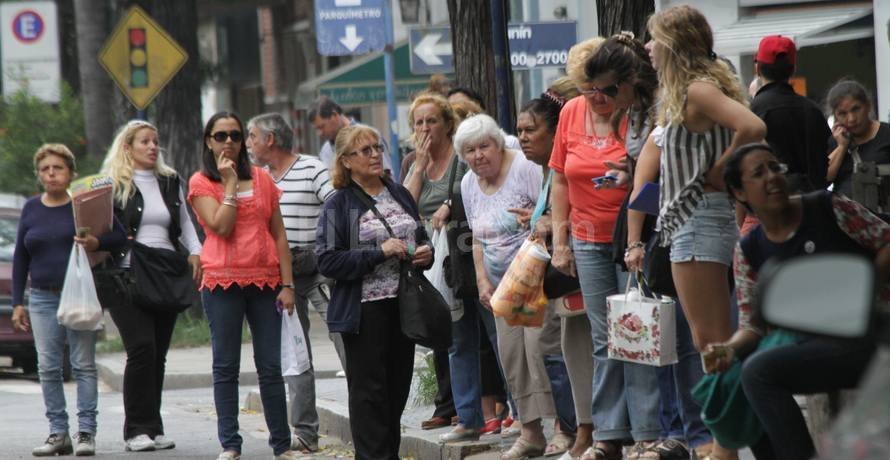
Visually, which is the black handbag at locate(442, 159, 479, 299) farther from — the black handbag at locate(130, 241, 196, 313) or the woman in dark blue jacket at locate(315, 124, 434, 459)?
the black handbag at locate(130, 241, 196, 313)

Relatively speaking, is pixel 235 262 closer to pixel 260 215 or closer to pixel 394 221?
pixel 260 215

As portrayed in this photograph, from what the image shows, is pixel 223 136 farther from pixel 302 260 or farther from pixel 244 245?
pixel 302 260

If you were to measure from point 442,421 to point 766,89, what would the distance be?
130 inches

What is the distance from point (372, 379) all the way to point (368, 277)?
19.5 inches

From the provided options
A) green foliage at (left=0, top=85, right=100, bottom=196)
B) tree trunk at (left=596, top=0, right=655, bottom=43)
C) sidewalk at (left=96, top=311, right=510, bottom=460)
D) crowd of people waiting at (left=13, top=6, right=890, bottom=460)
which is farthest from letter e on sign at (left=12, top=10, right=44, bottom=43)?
tree trunk at (left=596, top=0, right=655, bottom=43)

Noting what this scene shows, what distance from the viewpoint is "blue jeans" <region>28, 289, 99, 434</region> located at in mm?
10586

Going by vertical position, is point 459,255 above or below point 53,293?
above

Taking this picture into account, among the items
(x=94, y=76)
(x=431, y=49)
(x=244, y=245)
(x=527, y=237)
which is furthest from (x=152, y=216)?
(x=94, y=76)

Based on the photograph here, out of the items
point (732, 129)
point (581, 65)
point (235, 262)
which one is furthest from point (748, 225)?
point (235, 262)

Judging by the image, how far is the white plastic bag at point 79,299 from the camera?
10.3 meters

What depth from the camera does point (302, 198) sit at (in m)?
10.3

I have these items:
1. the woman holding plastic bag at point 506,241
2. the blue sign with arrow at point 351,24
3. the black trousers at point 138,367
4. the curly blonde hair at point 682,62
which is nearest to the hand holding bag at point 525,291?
the woman holding plastic bag at point 506,241

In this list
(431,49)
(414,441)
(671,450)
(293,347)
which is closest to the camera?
(671,450)

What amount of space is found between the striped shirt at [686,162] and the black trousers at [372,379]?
6.70 ft
